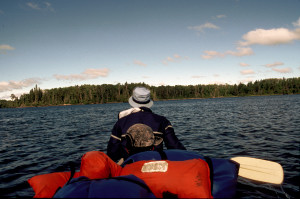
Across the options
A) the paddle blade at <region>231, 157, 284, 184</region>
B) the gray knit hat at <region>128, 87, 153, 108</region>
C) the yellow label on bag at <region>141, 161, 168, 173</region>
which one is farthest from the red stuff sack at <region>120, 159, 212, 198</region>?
the paddle blade at <region>231, 157, 284, 184</region>

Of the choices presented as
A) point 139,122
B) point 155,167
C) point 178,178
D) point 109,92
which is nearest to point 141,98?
point 139,122

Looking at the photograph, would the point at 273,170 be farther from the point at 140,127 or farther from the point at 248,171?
the point at 140,127

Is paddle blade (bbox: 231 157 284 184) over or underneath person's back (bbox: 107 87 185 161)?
underneath

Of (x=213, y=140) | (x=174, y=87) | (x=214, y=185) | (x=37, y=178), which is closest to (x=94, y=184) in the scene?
(x=37, y=178)

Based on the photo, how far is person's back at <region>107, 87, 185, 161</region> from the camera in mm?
4277

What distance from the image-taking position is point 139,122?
167 inches

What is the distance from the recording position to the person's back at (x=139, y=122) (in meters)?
4.28

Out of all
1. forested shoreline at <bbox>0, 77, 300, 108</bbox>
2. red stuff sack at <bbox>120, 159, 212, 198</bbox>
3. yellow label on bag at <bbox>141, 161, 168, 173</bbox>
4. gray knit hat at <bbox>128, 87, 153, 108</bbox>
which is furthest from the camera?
forested shoreline at <bbox>0, 77, 300, 108</bbox>

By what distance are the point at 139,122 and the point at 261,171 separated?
10.7 ft

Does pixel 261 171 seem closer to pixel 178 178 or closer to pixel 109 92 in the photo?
pixel 178 178

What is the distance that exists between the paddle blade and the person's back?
72.8 inches

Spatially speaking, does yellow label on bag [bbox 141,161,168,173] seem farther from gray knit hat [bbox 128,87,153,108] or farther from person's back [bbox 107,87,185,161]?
gray knit hat [bbox 128,87,153,108]

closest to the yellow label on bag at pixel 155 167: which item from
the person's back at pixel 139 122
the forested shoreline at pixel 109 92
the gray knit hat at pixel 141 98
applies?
the person's back at pixel 139 122

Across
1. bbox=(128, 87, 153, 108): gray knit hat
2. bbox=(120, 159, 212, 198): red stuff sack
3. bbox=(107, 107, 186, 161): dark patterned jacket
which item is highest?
bbox=(128, 87, 153, 108): gray knit hat
